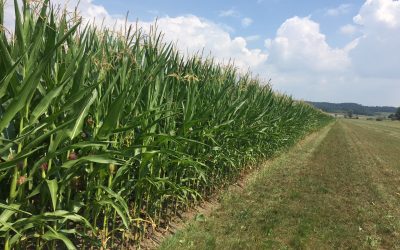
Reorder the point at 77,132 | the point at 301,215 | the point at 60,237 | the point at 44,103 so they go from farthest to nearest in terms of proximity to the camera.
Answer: the point at 301,215 < the point at 77,132 < the point at 60,237 < the point at 44,103

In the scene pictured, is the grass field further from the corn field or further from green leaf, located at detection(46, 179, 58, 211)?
green leaf, located at detection(46, 179, 58, 211)

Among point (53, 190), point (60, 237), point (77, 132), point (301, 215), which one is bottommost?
point (301, 215)

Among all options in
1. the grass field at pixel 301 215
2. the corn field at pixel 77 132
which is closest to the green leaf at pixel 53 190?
the corn field at pixel 77 132

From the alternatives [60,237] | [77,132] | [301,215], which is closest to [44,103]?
[77,132]

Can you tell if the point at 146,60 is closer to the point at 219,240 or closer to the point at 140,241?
the point at 140,241

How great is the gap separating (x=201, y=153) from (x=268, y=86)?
664 cm

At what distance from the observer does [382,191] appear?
32.3 ft

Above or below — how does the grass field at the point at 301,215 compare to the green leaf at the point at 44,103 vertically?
below

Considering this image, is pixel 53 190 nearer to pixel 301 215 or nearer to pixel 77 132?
pixel 77 132

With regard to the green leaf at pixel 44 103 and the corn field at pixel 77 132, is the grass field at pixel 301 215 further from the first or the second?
the green leaf at pixel 44 103

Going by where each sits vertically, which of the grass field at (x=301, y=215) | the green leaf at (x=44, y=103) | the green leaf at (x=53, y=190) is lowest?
the grass field at (x=301, y=215)

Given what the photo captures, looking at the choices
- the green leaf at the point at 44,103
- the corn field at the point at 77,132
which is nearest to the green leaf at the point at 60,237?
the corn field at the point at 77,132

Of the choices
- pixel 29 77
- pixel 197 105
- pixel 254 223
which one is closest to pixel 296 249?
pixel 254 223

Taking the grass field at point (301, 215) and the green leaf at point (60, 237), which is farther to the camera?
the grass field at point (301, 215)
